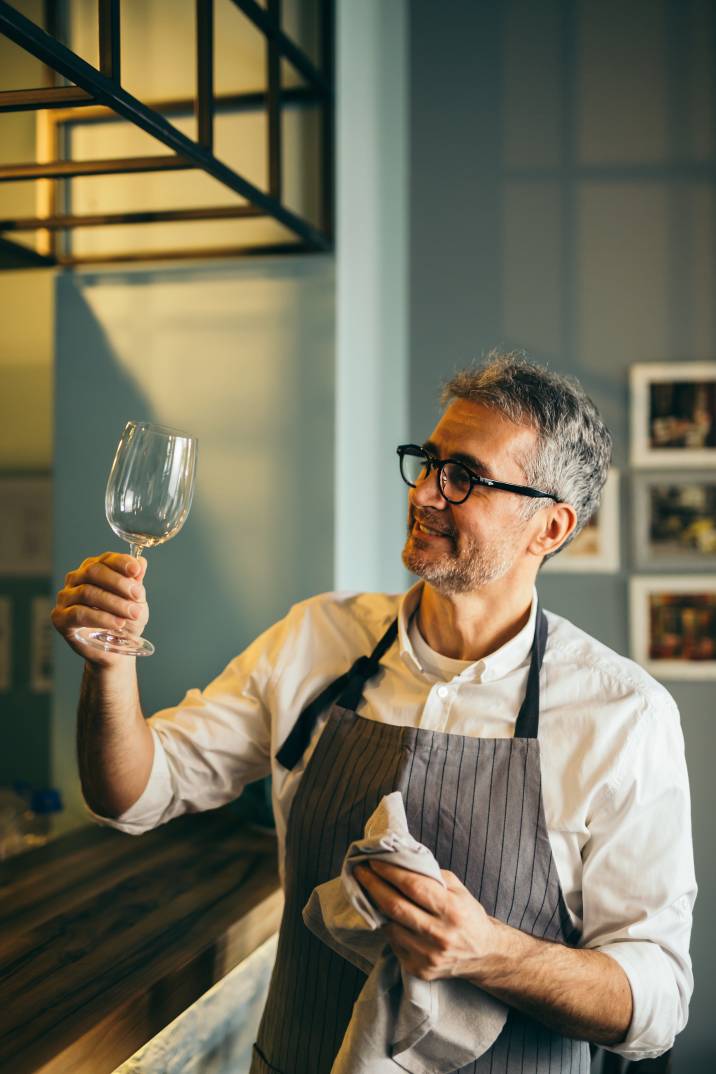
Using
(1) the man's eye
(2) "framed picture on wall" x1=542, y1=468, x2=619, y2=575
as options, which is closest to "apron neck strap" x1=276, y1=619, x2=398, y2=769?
(1) the man's eye

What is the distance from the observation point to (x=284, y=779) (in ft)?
5.35

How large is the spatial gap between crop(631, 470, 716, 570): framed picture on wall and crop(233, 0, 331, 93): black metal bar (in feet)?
4.81

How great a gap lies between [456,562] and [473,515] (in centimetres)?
8

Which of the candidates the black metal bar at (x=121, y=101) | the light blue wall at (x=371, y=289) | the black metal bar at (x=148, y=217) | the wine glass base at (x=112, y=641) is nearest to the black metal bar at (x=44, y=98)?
the black metal bar at (x=121, y=101)

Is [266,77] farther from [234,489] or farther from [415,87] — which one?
[415,87]

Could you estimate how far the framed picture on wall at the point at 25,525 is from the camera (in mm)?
2693

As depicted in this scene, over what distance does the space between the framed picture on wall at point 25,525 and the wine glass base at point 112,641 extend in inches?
58.7

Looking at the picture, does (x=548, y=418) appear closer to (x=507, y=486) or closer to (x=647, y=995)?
(x=507, y=486)

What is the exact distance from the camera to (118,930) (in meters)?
1.72

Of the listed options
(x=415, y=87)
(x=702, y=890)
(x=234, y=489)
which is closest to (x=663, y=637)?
(x=702, y=890)

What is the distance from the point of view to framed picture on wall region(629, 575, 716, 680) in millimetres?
3006

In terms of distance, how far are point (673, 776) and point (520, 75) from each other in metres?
2.43

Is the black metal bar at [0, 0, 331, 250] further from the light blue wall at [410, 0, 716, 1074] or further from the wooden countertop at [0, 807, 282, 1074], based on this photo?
the wooden countertop at [0, 807, 282, 1074]

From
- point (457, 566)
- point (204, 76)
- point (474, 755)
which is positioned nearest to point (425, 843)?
point (474, 755)
